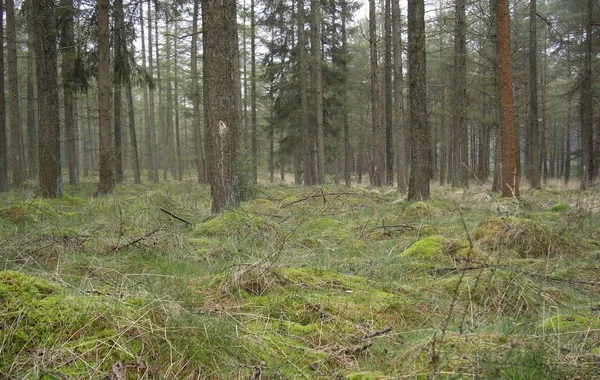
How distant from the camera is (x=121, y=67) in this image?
13.4m

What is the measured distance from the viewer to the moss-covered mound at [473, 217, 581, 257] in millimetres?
4816

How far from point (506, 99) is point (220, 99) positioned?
695 cm

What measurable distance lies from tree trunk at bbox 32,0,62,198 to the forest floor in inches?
171

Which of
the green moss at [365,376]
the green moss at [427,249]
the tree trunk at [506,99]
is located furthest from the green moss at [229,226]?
the tree trunk at [506,99]

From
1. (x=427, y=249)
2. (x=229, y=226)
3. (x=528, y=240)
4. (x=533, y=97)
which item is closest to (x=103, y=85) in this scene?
(x=229, y=226)

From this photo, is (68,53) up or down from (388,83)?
up

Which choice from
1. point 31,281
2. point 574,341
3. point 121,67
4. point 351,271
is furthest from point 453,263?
point 121,67

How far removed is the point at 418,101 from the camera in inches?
354

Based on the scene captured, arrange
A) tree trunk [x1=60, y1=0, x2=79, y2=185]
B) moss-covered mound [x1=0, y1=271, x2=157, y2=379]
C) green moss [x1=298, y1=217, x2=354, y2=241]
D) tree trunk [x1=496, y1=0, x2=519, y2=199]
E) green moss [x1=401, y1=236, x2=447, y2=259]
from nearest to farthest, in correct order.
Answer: moss-covered mound [x1=0, y1=271, x2=157, y2=379] < green moss [x1=401, y1=236, x2=447, y2=259] < green moss [x1=298, y1=217, x2=354, y2=241] < tree trunk [x1=496, y1=0, x2=519, y2=199] < tree trunk [x1=60, y1=0, x2=79, y2=185]

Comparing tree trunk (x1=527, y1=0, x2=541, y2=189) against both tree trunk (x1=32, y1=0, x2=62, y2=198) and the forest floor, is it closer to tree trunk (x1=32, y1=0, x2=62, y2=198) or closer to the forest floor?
the forest floor

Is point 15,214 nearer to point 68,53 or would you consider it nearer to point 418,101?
point 418,101

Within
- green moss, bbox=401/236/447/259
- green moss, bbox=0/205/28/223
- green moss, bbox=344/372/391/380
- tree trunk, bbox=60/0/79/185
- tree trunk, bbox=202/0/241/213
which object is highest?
tree trunk, bbox=60/0/79/185

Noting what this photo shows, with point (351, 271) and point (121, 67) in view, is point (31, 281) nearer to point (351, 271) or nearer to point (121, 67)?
point (351, 271)

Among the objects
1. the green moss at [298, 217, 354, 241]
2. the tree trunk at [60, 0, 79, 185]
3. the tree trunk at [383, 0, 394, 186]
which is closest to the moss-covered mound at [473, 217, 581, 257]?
the green moss at [298, 217, 354, 241]
